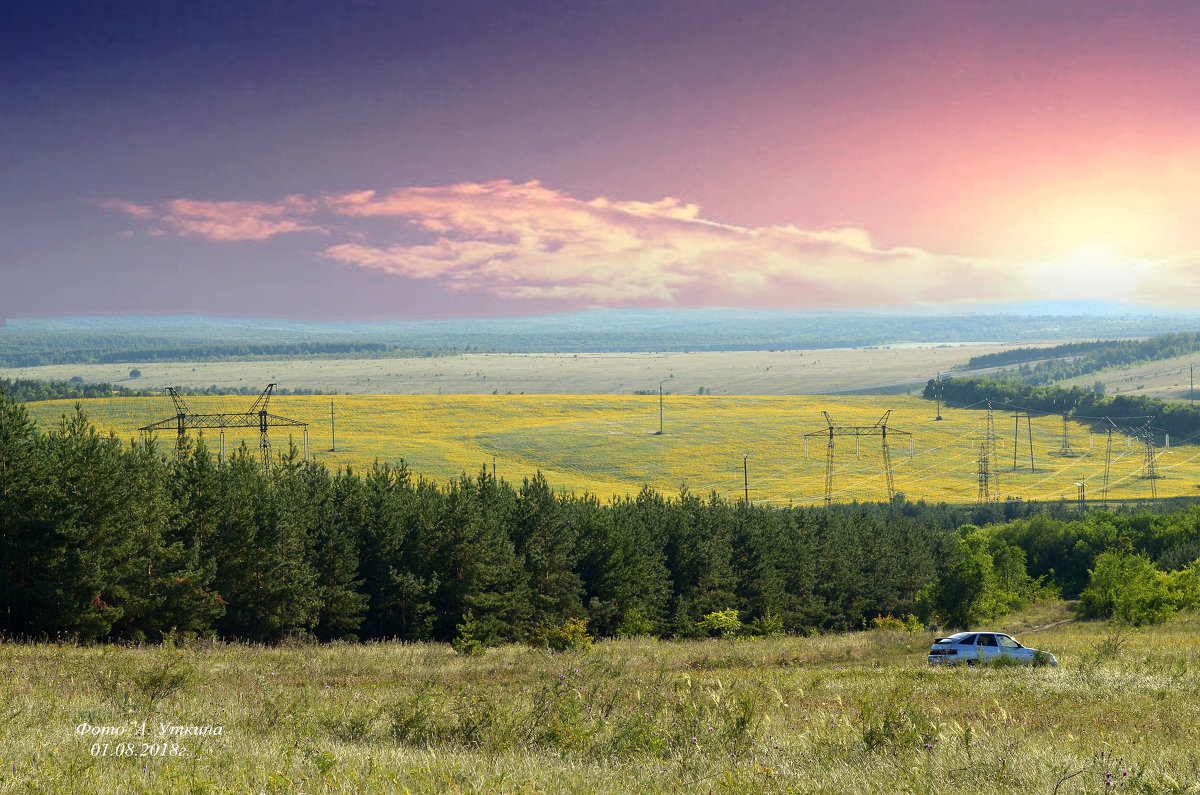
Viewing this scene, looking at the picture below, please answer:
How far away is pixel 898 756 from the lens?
12930mm

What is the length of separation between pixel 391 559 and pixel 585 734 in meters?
42.7

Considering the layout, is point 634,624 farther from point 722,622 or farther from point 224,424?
point 224,424

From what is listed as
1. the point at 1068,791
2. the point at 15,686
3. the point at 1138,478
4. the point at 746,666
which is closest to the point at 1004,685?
the point at 746,666

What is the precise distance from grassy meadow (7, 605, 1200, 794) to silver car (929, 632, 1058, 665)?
6805mm

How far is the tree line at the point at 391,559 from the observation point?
37.2 metres

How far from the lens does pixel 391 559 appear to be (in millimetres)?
54375

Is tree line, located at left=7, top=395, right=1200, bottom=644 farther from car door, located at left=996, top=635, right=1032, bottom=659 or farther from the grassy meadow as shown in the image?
car door, located at left=996, top=635, right=1032, bottom=659

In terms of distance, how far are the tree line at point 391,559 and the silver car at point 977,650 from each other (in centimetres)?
2571

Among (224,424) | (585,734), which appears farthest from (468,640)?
(224,424)

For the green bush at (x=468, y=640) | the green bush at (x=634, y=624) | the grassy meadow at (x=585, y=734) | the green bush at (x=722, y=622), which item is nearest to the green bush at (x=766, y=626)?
the green bush at (x=722, y=622)

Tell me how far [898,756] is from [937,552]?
314 ft

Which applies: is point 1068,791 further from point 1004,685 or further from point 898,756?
point 1004,685

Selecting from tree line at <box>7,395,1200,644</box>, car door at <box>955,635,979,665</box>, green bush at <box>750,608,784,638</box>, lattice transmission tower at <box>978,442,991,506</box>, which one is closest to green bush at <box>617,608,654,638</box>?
tree line at <box>7,395,1200,644</box>

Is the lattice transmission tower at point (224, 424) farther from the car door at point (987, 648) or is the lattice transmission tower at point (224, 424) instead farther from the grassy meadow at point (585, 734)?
the car door at point (987, 648)
